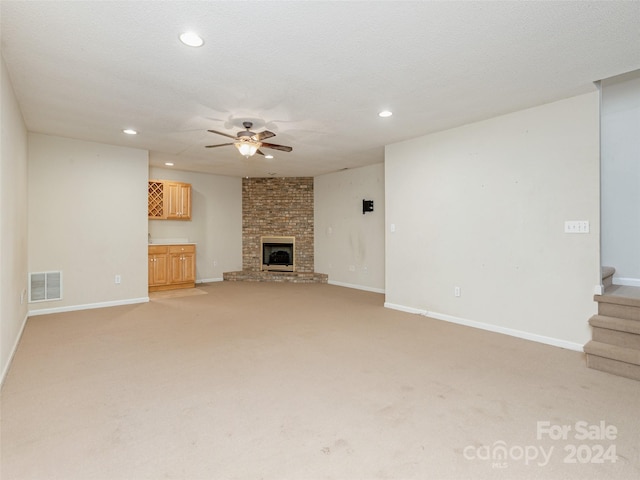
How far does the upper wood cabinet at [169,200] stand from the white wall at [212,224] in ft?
1.14

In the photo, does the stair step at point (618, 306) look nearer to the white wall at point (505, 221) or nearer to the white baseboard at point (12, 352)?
the white wall at point (505, 221)

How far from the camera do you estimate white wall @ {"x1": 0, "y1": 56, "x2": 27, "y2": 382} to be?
9.02 ft

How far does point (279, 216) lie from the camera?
846cm

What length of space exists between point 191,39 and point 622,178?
4.64 m

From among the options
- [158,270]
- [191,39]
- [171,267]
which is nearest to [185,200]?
[171,267]

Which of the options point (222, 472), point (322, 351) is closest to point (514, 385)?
point (322, 351)

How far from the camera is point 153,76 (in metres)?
2.94

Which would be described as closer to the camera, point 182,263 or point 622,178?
point 622,178

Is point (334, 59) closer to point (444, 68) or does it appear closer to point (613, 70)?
point (444, 68)

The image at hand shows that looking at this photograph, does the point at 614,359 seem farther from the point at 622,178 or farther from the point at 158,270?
the point at 158,270

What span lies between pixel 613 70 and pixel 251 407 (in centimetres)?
396

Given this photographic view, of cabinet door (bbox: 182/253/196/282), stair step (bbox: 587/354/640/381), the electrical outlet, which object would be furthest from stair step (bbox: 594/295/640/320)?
cabinet door (bbox: 182/253/196/282)

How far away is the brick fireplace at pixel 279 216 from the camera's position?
8398 millimetres

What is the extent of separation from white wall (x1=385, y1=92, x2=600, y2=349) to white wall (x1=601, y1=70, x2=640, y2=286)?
91cm
